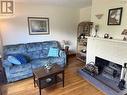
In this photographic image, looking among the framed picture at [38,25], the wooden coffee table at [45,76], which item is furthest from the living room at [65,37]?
the wooden coffee table at [45,76]

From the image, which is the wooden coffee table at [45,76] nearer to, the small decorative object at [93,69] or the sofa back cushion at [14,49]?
the small decorative object at [93,69]

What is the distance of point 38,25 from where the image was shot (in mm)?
4352

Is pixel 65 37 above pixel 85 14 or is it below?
below

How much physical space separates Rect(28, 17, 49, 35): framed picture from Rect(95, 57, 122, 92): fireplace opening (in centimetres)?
228

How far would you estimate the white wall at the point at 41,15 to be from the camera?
3.91m

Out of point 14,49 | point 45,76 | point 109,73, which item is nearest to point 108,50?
point 109,73

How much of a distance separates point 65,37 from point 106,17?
2.22 meters

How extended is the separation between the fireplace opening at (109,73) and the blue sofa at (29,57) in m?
1.22

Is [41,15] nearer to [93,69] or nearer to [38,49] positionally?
[38,49]

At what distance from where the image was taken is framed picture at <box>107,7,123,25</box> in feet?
9.34

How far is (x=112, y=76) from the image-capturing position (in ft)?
10.4

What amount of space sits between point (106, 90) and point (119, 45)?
1123 millimetres

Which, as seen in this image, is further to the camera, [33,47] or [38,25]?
[38,25]

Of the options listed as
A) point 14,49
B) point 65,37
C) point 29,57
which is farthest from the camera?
point 65,37
